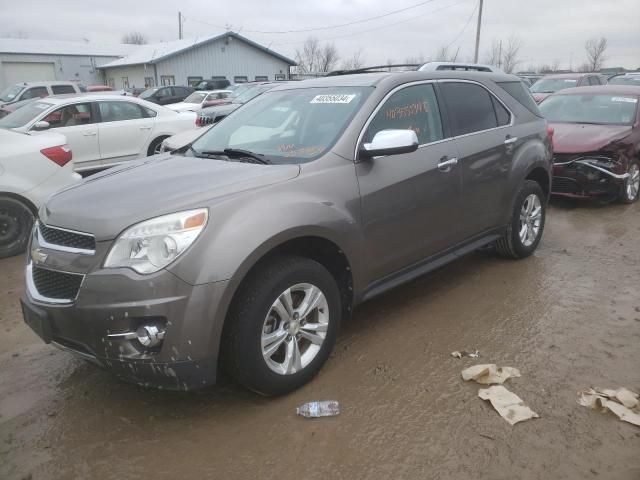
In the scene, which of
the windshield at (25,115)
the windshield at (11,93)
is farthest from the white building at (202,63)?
the windshield at (25,115)

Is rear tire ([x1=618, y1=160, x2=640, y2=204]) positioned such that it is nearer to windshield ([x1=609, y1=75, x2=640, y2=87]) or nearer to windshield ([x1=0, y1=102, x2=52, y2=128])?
windshield ([x1=0, y1=102, x2=52, y2=128])

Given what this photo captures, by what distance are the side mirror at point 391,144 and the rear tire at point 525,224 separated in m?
1.95

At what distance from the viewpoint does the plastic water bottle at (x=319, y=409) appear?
2.83m

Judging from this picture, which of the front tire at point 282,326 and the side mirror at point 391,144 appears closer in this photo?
the front tire at point 282,326

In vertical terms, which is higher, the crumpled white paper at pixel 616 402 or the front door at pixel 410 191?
the front door at pixel 410 191

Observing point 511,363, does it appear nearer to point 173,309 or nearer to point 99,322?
point 173,309

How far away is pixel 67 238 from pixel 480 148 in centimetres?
310

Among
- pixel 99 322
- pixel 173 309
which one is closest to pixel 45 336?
pixel 99 322

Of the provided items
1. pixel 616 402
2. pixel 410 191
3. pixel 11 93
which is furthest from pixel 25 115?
pixel 11 93

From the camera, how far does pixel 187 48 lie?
37000mm

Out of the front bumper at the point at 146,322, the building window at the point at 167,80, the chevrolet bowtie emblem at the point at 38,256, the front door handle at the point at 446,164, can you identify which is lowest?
the front bumper at the point at 146,322

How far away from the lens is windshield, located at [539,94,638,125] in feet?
25.4

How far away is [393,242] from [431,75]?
4.80 feet

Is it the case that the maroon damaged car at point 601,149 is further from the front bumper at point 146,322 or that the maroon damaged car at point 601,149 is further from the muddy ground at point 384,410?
the front bumper at point 146,322
